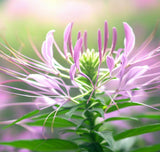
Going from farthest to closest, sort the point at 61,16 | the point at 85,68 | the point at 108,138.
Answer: the point at 61,16, the point at 85,68, the point at 108,138

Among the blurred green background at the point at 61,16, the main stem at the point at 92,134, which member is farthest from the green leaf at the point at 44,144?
the blurred green background at the point at 61,16

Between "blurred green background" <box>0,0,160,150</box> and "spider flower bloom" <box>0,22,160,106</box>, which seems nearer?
"spider flower bloom" <box>0,22,160,106</box>

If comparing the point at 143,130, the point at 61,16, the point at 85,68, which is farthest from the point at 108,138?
the point at 61,16

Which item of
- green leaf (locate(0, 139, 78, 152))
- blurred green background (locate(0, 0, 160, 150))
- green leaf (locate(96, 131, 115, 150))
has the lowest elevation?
green leaf (locate(96, 131, 115, 150))

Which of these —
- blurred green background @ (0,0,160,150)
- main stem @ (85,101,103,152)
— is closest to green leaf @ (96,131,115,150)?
main stem @ (85,101,103,152)

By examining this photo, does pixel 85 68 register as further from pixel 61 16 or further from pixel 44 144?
pixel 61 16

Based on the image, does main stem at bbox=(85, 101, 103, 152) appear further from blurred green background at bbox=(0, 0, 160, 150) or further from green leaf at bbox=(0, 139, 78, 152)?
blurred green background at bbox=(0, 0, 160, 150)

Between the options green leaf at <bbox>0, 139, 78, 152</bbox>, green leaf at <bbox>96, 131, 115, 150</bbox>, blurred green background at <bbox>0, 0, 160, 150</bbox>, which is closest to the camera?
green leaf at <bbox>96, 131, 115, 150</bbox>

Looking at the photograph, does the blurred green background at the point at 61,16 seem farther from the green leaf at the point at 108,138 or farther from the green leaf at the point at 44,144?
the green leaf at the point at 108,138

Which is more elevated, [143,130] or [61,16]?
[61,16]

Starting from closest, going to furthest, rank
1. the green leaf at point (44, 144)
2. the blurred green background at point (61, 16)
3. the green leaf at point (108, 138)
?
1. the green leaf at point (108, 138)
2. the green leaf at point (44, 144)
3. the blurred green background at point (61, 16)

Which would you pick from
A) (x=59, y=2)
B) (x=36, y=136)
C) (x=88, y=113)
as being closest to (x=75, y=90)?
(x=36, y=136)
